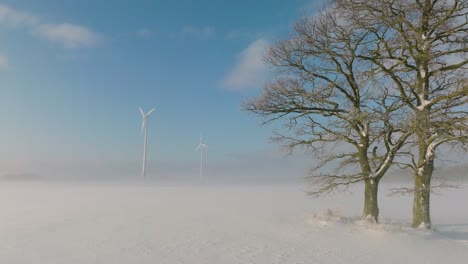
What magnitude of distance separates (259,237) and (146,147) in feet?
105

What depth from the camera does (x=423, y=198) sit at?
14.6 metres

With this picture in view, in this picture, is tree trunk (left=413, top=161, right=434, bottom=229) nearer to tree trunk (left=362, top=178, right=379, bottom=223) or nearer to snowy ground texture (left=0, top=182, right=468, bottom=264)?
snowy ground texture (left=0, top=182, right=468, bottom=264)

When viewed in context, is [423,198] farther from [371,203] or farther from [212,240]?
[212,240]

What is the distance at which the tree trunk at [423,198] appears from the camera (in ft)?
47.7

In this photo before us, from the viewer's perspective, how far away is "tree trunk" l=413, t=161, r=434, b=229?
14534mm

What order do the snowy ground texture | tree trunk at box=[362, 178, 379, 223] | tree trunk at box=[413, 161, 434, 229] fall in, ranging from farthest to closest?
tree trunk at box=[362, 178, 379, 223], tree trunk at box=[413, 161, 434, 229], the snowy ground texture

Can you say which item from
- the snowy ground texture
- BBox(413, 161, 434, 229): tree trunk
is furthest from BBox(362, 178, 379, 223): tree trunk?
BBox(413, 161, 434, 229): tree trunk

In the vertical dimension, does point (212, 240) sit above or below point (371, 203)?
below

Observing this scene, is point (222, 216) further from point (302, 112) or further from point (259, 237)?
point (302, 112)

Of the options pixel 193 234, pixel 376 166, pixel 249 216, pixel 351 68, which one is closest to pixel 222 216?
pixel 249 216

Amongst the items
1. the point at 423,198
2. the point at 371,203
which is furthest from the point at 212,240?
the point at 423,198

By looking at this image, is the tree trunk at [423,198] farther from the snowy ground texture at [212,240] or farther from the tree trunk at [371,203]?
the tree trunk at [371,203]

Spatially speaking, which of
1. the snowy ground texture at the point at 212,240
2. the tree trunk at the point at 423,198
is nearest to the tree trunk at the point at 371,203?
the snowy ground texture at the point at 212,240

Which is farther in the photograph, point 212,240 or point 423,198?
point 423,198
